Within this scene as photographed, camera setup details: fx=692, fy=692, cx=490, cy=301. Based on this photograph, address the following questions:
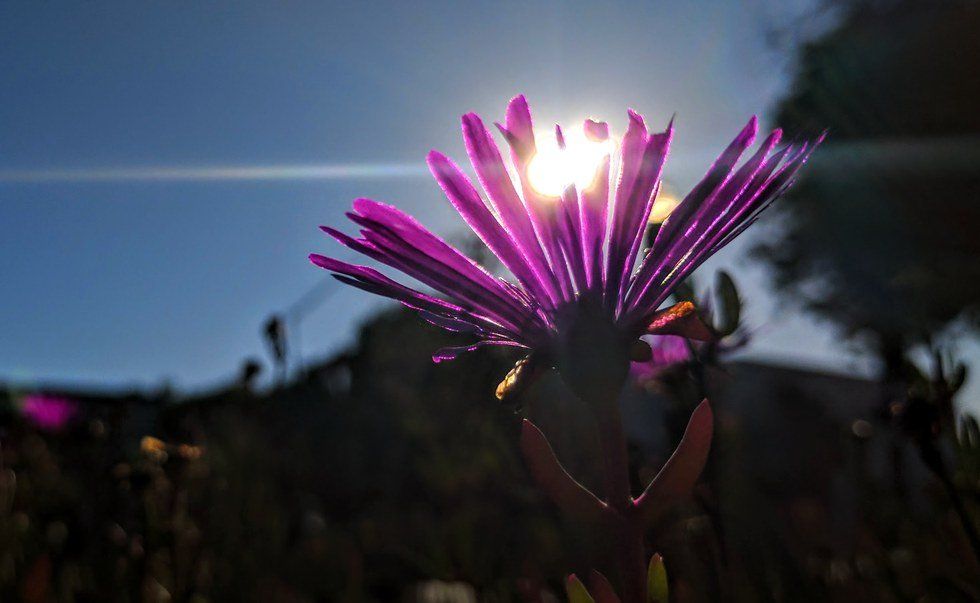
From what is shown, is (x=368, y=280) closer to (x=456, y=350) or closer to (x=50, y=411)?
(x=456, y=350)

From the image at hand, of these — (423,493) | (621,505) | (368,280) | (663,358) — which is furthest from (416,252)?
(423,493)

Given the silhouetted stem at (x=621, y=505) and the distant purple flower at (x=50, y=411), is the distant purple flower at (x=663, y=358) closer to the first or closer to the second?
the silhouetted stem at (x=621, y=505)

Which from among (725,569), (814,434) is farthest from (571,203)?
(814,434)

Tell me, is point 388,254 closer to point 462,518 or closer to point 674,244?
point 674,244

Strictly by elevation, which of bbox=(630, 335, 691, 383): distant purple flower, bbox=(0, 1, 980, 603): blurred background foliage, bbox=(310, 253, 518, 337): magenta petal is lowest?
bbox=(0, 1, 980, 603): blurred background foliage

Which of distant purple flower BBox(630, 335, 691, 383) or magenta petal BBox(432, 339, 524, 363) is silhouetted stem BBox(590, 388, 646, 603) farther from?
distant purple flower BBox(630, 335, 691, 383)

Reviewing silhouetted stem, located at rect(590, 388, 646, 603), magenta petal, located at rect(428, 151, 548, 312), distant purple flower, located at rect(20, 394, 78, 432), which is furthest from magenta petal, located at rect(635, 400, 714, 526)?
distant purple flower, located at rect(20, 394, 78, 432)

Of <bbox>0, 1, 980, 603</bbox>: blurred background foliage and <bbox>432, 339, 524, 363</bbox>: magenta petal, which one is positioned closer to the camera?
<bbox>432, 339, 524, 363</bbox>: magenta petal
